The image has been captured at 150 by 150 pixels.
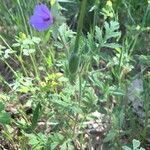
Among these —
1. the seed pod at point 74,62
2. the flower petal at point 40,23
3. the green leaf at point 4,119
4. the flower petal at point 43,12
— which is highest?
the flower petal at point 43,12

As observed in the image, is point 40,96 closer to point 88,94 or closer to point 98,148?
point 88,94

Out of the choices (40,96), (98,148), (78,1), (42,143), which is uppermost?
(78,1)

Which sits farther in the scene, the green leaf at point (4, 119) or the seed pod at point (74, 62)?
the green leaf at point (4, 119)

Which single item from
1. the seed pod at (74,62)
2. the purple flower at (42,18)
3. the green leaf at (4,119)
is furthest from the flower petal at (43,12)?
the green leaf at (4,119)

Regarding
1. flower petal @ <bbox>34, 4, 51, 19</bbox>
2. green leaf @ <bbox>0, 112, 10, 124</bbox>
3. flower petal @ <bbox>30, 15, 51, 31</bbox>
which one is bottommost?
green leaf @ <bbox>0, 112, 10, 124</bbox>

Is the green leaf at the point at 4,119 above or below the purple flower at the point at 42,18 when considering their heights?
below

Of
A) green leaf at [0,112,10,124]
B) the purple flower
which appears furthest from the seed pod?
green leaf at [0,112,10,124]

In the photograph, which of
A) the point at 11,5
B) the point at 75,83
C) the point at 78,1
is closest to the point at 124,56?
the point at 75,83

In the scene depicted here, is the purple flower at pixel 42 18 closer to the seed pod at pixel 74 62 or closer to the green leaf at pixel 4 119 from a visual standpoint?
the seed pod at pixel 74 62

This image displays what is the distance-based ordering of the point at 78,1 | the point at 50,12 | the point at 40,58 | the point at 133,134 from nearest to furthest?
the point at 50,12 < the point at 133,134 < the point at 40,58 < the point at 78,1

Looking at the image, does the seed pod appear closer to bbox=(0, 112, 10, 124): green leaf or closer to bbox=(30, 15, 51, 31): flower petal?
bbox=(30, 15, 51, 31): flower petal

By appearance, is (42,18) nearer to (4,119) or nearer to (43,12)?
(43,12)
